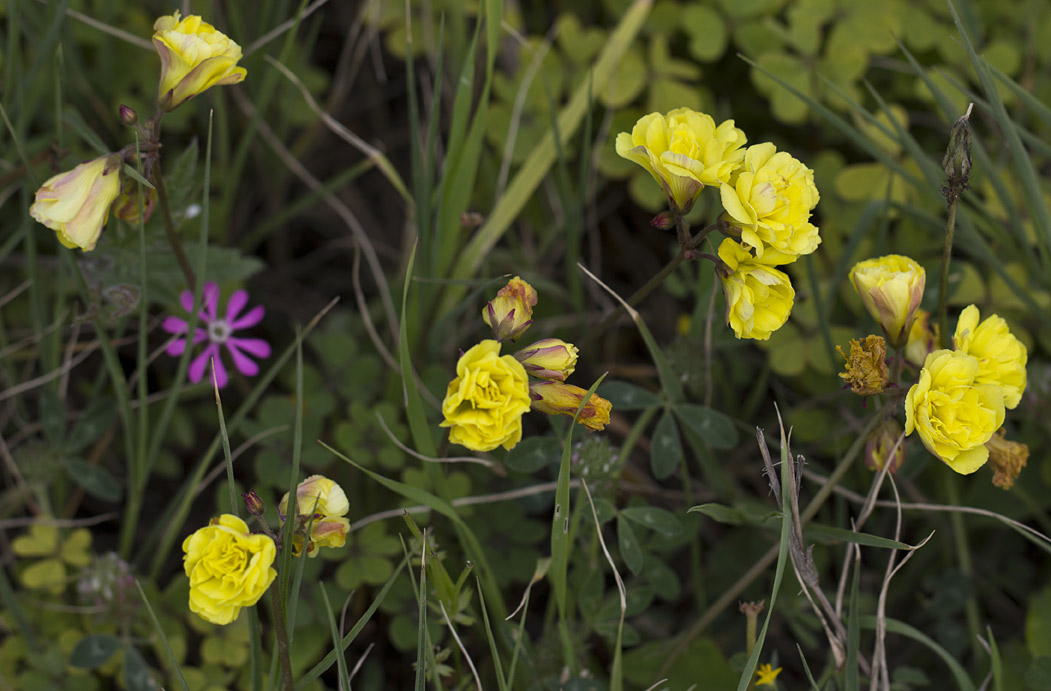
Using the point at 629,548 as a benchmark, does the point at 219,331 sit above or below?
above

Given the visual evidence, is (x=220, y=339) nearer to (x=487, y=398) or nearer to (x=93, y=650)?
(x=93, y=650)

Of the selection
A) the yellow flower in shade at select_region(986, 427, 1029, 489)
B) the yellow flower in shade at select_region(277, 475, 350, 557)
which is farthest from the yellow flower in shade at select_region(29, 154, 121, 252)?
the yellow flower in shade at select_region(986, 427, 1029, 489)

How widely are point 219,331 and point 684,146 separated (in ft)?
4.74

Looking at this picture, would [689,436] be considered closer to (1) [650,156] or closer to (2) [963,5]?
(1) [650,156]

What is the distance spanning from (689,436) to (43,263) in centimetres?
195

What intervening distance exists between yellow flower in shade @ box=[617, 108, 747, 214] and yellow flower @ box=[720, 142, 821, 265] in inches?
1.6

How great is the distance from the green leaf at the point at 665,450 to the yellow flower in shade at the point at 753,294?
51 cm

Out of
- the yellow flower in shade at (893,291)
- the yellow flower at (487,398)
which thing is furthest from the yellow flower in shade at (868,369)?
the yellow flower at (487,398)

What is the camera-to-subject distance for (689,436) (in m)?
2.18

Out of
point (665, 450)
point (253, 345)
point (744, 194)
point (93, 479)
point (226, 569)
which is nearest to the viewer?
point (226, 569)

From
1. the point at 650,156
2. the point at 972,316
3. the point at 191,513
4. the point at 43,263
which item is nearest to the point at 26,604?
the point at 191,513

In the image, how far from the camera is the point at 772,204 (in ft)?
4.79

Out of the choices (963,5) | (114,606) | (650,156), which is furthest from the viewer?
(963,5)

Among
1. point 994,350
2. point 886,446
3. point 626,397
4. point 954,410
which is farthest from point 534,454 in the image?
point 994,350
